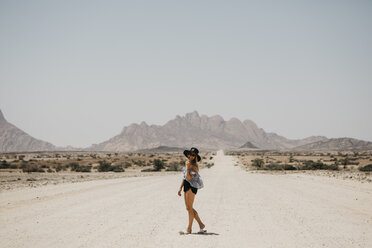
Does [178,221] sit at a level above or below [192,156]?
below

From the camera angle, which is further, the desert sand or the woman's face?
the woman's face

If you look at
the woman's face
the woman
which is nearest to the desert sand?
the woman

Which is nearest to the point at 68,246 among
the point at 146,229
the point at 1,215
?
the point at 146,229

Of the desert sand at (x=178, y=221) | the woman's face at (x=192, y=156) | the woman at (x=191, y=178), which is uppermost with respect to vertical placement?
the woman's face at (x=192, y=156)

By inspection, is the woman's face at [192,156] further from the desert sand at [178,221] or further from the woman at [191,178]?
the desert sand at [178,221]

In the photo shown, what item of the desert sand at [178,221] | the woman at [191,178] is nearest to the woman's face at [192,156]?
the woman at [191,178]

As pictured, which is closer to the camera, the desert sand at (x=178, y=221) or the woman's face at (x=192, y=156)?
the desert sand at (x=178, y=221)

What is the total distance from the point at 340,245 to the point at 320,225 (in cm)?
210

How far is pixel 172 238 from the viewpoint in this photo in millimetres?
8016

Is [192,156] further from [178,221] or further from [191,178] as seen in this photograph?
[178,221]

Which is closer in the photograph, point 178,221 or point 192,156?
point 192,156

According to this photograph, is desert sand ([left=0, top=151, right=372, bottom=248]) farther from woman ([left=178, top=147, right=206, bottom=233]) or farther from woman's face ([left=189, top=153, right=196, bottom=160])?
woman's face ([left=189, top=153, right=196, bottom=160])

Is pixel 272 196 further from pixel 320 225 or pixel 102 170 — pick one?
pixel 102 170

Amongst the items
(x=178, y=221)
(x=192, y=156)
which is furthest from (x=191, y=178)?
(x=178, y=221)
